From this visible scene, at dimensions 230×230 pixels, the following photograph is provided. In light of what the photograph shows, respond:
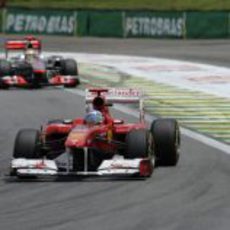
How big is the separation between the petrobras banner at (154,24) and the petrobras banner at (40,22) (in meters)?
3.38

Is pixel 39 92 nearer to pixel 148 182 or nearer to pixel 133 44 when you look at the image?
pixel 148 182

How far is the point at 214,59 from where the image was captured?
41.9 m

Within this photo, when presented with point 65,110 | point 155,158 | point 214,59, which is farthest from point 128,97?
point 214,59

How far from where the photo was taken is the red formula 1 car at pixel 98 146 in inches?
589

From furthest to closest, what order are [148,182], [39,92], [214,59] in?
[214,59]
[39,92]
[148,182]

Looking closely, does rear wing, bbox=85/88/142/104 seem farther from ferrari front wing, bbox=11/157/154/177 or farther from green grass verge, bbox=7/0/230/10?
green grass verge, bbox=7/0/230/10

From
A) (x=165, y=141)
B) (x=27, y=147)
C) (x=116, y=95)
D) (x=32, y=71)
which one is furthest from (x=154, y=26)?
(x=27, y=147)

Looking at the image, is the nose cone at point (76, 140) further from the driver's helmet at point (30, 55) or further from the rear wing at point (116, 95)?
the driver's helmet at point (30, 55)

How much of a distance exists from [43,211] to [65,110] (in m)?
12.6

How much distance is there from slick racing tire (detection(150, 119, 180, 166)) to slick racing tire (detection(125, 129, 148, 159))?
71 cm

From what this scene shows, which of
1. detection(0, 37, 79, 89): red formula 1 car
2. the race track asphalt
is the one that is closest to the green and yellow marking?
detection(0, 37, 79, 89): red formula 1 car

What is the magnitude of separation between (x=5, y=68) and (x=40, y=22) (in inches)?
1078

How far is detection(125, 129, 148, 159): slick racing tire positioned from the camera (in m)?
15.2

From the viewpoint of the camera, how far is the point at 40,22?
58312 millimetres
